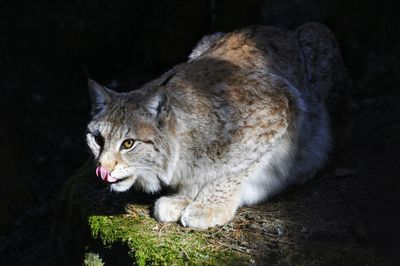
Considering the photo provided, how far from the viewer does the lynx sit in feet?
13.4

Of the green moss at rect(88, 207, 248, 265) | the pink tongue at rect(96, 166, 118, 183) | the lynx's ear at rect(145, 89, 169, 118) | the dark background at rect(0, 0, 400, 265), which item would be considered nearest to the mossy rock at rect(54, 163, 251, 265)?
the green moss at rect(88, 207, 248, 265)

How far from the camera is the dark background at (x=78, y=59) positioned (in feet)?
20.7

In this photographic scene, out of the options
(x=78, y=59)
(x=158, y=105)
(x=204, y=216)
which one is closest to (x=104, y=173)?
(x=158, y=105)

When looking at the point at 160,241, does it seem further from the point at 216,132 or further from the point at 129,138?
the point at 216,132

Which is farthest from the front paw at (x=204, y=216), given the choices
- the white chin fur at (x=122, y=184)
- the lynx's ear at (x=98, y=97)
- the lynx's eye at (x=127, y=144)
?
the lynx's ear at (x=98, y=97)

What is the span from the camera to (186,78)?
4461mm

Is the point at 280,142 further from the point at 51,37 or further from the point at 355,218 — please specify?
the point at 51,37

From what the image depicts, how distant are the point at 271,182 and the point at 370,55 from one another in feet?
7.52

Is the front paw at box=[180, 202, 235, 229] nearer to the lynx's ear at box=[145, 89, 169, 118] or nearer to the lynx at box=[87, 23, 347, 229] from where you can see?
the lynx at box=[87, 23, 347, 229]

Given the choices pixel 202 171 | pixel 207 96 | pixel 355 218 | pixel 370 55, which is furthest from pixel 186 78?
pixel 370 55

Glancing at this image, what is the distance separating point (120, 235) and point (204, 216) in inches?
21.1

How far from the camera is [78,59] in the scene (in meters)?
7.82

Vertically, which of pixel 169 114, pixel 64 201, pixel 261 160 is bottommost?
pixel 64 201

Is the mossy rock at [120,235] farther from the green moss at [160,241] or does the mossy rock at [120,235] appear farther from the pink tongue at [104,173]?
the pink tongue at [104,173]
